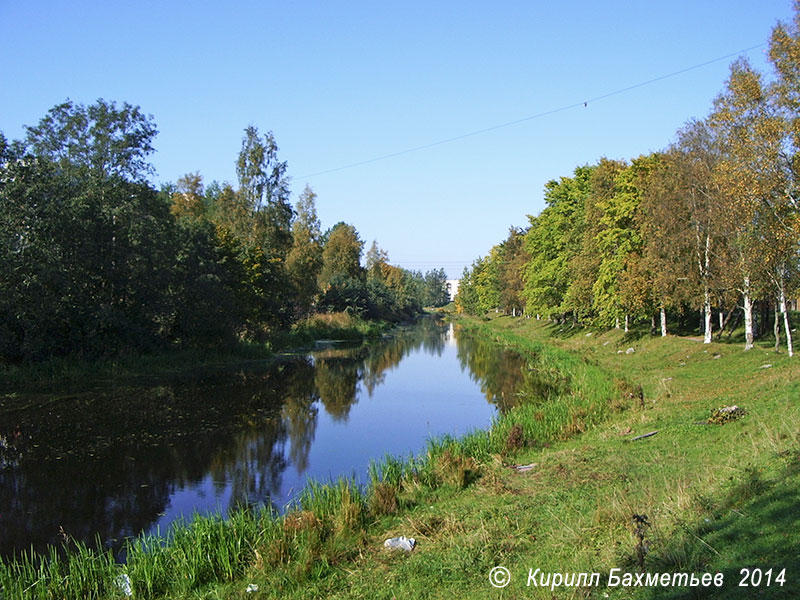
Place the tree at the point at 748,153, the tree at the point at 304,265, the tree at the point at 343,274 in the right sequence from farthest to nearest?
the tree at the point at 343,274 → the tree at the point at 304,265 → the tree at the point at 748,153

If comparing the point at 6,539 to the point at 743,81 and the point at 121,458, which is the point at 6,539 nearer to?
the point at 121,458

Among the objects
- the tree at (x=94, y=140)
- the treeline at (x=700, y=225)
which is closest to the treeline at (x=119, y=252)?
the tree at (x=94, y=140)

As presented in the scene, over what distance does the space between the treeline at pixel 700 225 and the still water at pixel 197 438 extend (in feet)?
27.5

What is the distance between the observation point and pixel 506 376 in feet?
104

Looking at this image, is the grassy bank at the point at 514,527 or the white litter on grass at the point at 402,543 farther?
the white litter on grass at the point at 402,543

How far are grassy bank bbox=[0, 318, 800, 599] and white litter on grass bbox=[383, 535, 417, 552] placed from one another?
0.14m

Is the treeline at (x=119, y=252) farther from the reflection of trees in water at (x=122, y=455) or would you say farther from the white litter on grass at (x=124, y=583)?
the white litter on grass at (x=124, y=583)

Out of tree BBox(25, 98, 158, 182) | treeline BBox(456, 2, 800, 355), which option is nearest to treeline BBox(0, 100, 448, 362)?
tree BBox(25, 98, 158, 182)

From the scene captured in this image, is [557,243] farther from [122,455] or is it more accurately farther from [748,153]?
[122,455]

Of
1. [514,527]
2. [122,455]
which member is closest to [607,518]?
[514,527]

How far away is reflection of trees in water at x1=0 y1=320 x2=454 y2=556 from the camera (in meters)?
11.7

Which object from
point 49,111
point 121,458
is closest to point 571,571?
point 121,458

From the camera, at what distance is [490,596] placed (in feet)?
20.5

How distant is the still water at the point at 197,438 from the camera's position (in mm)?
12047
